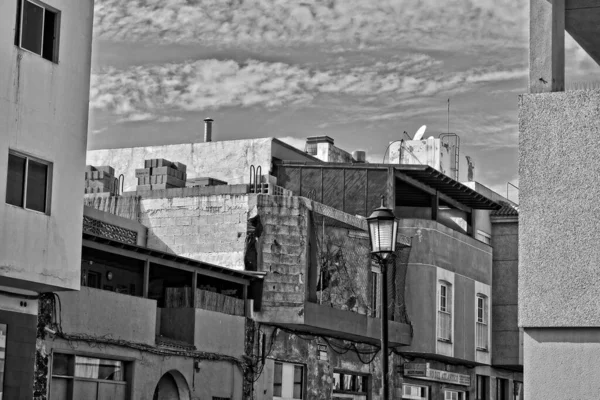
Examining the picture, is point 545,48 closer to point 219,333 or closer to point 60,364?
point 60,364

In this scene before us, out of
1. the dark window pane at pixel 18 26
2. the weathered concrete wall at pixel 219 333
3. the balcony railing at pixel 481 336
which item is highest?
the dark window pane at pixel 18 26

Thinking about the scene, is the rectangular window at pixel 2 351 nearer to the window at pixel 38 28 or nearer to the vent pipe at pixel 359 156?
the window at pixel 38 28

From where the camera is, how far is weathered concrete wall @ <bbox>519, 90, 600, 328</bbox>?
39.3 ft

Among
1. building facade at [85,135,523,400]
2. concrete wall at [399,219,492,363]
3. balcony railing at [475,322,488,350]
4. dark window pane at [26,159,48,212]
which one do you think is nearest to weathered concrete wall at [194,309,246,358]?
building facade at [85,135,523,400]

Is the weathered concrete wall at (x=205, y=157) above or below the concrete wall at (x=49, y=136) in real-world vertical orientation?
above

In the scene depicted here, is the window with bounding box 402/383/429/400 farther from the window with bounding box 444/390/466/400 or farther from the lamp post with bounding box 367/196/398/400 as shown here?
the lamp post with bounding box 367/196/398/400

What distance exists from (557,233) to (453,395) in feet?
87.4

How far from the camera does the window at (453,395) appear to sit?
37.4 m

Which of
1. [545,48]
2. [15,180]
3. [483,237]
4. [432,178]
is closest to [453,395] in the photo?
[483,237]

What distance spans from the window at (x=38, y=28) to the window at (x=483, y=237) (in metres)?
22.8

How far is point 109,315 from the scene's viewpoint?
22.4m

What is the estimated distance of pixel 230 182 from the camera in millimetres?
35969

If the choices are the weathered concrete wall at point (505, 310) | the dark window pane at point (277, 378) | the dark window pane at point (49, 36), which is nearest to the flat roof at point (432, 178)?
the weathered concrete wall at point (505, 310)

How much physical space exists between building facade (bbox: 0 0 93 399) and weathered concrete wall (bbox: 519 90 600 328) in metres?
9.41
